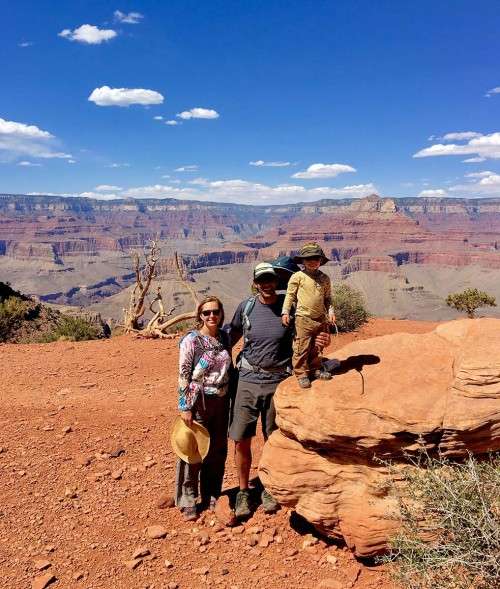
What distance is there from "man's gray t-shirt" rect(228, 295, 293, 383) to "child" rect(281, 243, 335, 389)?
15 centimetres

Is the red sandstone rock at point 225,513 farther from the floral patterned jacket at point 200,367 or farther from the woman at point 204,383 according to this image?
the floral patterned jacket at point 200,367

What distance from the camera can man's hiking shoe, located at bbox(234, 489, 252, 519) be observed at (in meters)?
4.21

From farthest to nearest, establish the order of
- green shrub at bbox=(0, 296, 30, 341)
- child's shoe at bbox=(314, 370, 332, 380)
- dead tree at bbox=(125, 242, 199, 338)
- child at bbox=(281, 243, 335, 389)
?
green shrub at bbox=(0, 296, 30, 341) → dead tree at bbox=(125, 242, 199, 338) → child's shoe at bbox=(314, 370, 332, 380) → child at bbox=(281, 243, 335, 389)

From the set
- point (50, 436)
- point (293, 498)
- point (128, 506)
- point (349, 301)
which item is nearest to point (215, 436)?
point (293, 498)

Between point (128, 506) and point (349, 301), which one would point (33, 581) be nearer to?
point (128, 506)

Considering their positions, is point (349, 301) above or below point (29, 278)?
above

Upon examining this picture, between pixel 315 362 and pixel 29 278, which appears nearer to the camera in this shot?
pixel 315 362

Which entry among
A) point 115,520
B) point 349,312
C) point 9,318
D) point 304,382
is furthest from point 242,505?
point 9,318

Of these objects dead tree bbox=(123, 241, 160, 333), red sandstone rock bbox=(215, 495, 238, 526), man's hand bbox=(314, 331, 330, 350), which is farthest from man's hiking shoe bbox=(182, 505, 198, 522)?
dead tree bbox=(123, 241, 160, 333)

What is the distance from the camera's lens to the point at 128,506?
454 centimetres

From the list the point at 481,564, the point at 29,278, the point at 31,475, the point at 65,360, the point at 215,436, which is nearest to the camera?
the point at 481,564

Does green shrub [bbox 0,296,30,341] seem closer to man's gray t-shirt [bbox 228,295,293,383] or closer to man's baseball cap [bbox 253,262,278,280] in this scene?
man's gray t-shirt [bbox 228,295,293,383]

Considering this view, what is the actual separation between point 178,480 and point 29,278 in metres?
190

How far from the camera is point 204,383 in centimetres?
405
